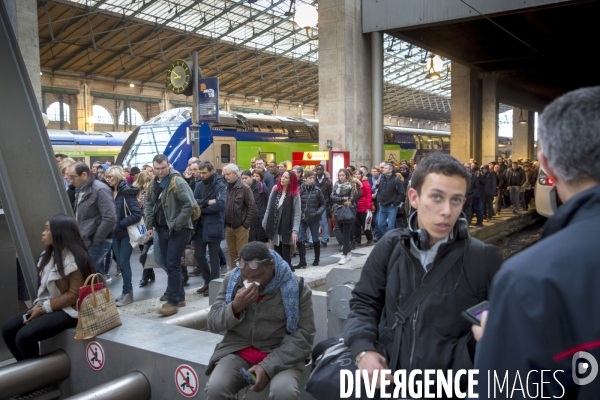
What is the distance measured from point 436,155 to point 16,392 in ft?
12.1

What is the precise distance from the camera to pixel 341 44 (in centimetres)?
1549

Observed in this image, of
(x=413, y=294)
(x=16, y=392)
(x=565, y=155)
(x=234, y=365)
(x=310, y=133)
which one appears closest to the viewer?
(x=565, y=155)

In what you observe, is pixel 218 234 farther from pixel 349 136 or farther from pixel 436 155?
pixel 349 136

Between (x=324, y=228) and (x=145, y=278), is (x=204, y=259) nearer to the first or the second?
(x=145, y=278)

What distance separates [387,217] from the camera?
1155 centimetres

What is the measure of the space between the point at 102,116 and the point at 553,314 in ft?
130

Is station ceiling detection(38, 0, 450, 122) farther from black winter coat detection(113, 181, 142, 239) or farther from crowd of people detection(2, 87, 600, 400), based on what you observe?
crowd of people detection(2, 87, 600, 400)

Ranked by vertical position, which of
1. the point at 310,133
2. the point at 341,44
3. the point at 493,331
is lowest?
the point at 493,331

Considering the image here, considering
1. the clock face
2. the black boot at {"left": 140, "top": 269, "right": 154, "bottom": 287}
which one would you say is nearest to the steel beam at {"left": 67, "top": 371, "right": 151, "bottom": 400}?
the black boot at {"left": 140, "top": 269, "right": 154, "bottom": 287}

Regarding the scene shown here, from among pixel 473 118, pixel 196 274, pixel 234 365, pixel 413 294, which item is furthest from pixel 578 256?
pixel 473 118

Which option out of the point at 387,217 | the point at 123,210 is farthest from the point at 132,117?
the point at 123,210

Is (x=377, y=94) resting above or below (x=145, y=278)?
above

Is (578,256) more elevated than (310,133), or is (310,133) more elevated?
(310,133)

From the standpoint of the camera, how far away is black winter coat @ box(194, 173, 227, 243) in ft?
A: 24.2
